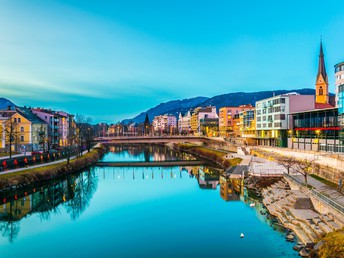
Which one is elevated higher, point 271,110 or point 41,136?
point 271,110

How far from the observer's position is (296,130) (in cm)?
7762

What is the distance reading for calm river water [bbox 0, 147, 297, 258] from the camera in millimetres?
24766

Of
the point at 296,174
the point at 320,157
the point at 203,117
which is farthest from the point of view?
the point at 203,117

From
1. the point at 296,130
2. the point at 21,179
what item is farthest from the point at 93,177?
the point at 296,130

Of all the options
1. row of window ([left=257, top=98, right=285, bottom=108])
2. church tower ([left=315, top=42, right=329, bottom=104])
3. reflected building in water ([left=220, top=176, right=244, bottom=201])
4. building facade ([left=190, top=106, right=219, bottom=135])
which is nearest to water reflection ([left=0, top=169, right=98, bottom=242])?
reflected building in water ([left=220, top=176, right=244, bottom=201])

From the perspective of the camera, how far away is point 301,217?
27125mm

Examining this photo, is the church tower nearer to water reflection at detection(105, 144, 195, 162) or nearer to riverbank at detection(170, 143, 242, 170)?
riverbank at detection(170, 143, 242, 170)

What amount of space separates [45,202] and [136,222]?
14.0 meters

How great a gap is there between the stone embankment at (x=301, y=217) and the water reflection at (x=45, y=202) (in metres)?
20.3

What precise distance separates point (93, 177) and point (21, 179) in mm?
15982

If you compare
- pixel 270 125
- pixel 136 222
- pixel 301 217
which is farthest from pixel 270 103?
pixel 136 222

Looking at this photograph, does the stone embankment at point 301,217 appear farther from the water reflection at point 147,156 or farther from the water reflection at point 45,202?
the water reflection at point 147,156

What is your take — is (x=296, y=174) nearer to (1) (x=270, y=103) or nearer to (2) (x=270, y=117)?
(2) (x=270, y=117)

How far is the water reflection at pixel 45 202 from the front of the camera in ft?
106
